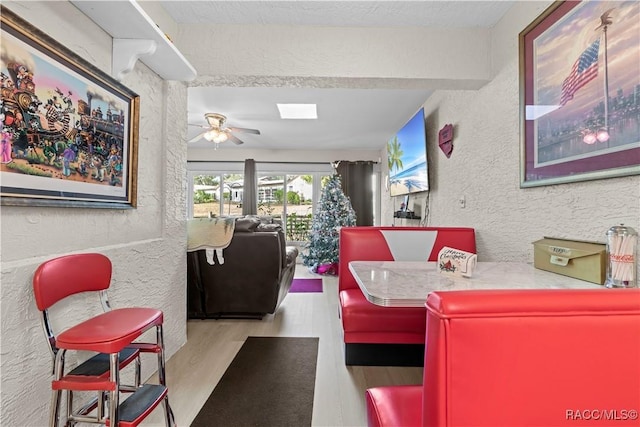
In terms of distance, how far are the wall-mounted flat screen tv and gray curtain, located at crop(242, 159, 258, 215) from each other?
2955 mm

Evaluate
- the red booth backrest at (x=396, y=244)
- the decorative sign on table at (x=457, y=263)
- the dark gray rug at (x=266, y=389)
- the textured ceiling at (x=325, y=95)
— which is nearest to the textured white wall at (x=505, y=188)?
the red booth backrest at (x=396, y=244)

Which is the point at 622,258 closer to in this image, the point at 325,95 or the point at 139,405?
the point at 139,405

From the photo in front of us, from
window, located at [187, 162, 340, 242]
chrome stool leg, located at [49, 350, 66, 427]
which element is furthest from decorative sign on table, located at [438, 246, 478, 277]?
window, located at [187, 162, 340, 242]

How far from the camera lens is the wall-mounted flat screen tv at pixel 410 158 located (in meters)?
3.46

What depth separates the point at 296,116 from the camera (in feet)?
14.4

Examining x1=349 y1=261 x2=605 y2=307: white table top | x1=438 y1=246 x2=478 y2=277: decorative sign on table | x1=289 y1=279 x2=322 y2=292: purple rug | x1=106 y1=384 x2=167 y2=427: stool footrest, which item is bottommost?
x1=289 y1=279 x2=322 y2=292: purple rug

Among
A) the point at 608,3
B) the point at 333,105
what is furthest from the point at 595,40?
the point at 333,105

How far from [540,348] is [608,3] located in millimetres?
1626

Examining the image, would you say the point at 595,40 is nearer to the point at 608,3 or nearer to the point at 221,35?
Answer: the point at 608,3

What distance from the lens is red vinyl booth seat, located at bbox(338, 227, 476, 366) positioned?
2.01 meters

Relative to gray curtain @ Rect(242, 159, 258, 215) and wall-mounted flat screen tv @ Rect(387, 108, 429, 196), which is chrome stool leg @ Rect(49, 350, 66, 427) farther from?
gray curtain @ Rect(242, 159, 258, 215)

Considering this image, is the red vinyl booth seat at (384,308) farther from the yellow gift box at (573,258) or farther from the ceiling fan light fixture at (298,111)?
the ceiling fan light fixture at (298,111)

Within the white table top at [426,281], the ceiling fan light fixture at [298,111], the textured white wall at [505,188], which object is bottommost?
the white table top at [426,281]

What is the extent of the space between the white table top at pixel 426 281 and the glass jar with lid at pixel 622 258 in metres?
0.07
